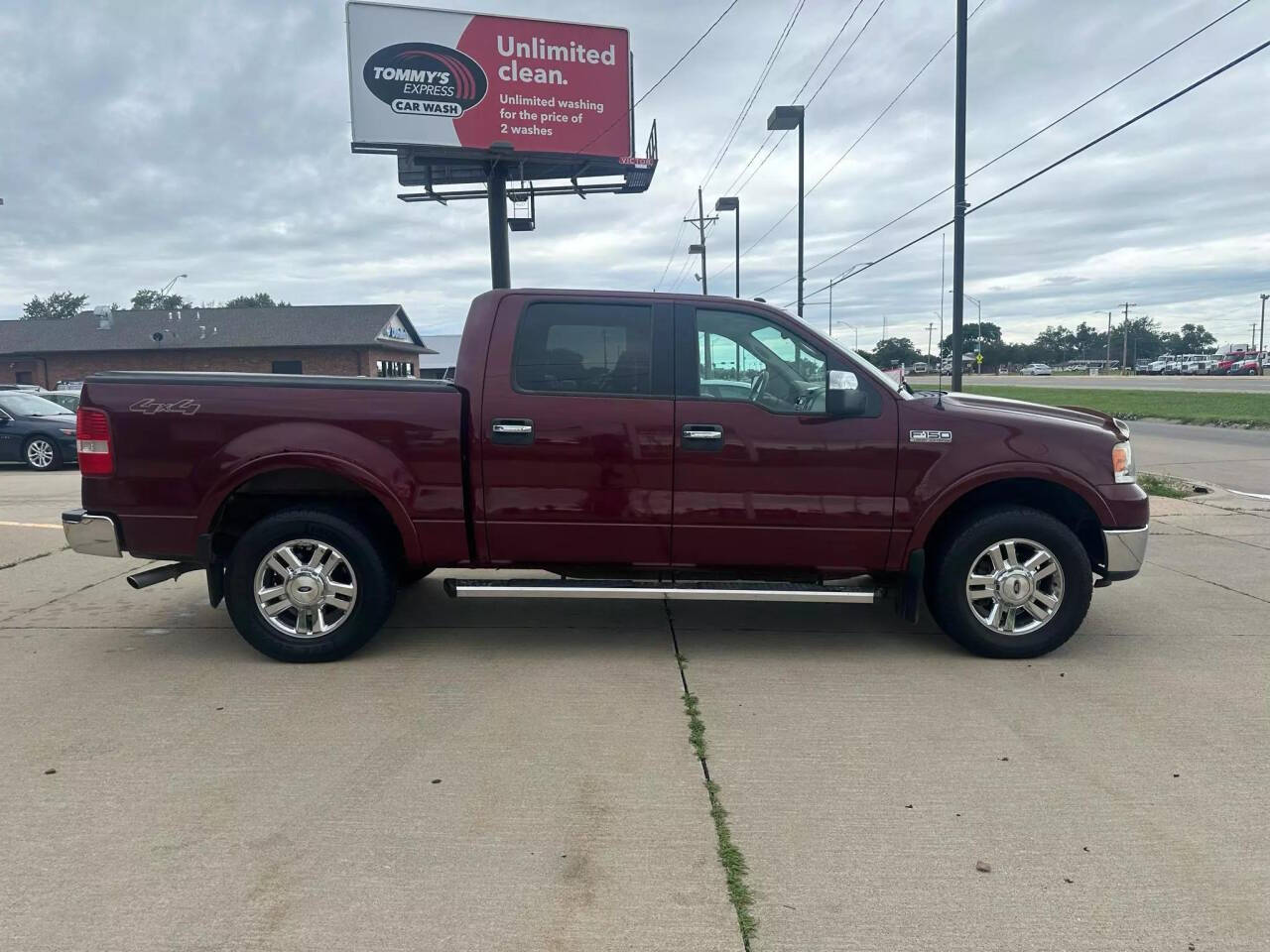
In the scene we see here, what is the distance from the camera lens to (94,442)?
4746 mm

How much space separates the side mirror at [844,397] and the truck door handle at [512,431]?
5.25ft

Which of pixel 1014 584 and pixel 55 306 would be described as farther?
pixel 55 306

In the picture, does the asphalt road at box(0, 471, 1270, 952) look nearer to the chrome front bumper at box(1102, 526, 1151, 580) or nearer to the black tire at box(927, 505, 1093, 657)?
the black tire at box(927, 505, 1093, 657)

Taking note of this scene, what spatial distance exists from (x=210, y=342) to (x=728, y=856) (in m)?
46.9

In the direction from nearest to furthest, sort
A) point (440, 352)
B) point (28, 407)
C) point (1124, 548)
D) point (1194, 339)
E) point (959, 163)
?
point (1124, 548)
point (959, 163)
point (28, 407)
point (440, 352)
point (1194, 339)

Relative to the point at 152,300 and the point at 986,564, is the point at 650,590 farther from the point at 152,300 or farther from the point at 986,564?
the point at 152,300

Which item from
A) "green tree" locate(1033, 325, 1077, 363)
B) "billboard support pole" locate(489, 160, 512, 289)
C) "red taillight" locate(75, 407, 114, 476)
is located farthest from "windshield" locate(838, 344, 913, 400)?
"green tree" locate(1033, 325, 1077, 363)

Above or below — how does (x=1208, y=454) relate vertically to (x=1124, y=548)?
below

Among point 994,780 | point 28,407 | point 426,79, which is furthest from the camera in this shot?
point 426,79

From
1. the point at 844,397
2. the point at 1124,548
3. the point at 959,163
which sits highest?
the point at 959,163

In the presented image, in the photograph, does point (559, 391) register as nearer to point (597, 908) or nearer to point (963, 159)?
point (597, 908)

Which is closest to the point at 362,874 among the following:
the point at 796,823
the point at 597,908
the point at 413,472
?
the point at 597,908

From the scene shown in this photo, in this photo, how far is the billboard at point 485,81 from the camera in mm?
23000

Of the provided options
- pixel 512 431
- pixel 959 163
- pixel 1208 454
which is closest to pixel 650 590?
pixel 512 431
